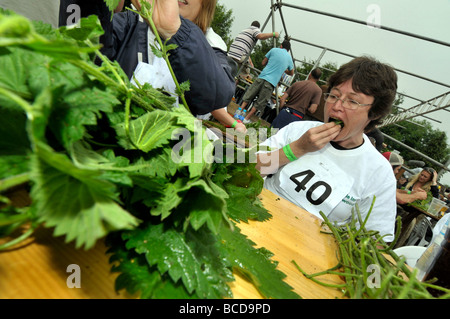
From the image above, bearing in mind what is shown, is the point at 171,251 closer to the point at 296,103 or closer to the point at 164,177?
the point at 164,177

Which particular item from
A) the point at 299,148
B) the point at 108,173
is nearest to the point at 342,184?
Answer: the point at 299,148

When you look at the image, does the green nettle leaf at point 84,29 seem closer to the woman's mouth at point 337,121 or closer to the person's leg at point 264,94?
the woman's mouth at point 337,121

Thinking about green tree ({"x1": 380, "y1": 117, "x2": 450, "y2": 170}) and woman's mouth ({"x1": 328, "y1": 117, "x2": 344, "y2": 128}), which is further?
green tree ({"x1": 380, "y1": 117, "x2": 450, "y2": 170})

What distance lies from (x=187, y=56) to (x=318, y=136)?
864mm

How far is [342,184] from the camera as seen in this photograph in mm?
1334

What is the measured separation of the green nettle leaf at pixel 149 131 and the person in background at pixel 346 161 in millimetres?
906

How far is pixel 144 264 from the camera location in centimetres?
37

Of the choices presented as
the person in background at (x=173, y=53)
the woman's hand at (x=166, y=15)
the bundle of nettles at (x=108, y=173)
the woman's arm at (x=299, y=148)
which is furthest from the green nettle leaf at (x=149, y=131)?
the woman's arm at (x=299, y=148)

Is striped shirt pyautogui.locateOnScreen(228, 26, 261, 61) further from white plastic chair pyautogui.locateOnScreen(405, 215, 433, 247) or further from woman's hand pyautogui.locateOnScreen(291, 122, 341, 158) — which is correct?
white plastic chair pyautogui.locateOnScreen(405, 215, 433, 247)

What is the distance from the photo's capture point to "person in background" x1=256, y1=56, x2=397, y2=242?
1.31 m

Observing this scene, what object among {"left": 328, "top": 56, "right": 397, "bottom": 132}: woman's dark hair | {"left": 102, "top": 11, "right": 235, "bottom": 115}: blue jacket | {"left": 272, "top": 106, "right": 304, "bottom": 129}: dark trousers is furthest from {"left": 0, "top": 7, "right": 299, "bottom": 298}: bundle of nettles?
{"left": 272, "top": 106, "right": 304, "bottom": 129}: dark trousers

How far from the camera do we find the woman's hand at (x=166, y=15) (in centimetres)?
68

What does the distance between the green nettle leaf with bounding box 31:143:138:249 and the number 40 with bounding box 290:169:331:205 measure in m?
Result: 1.23
